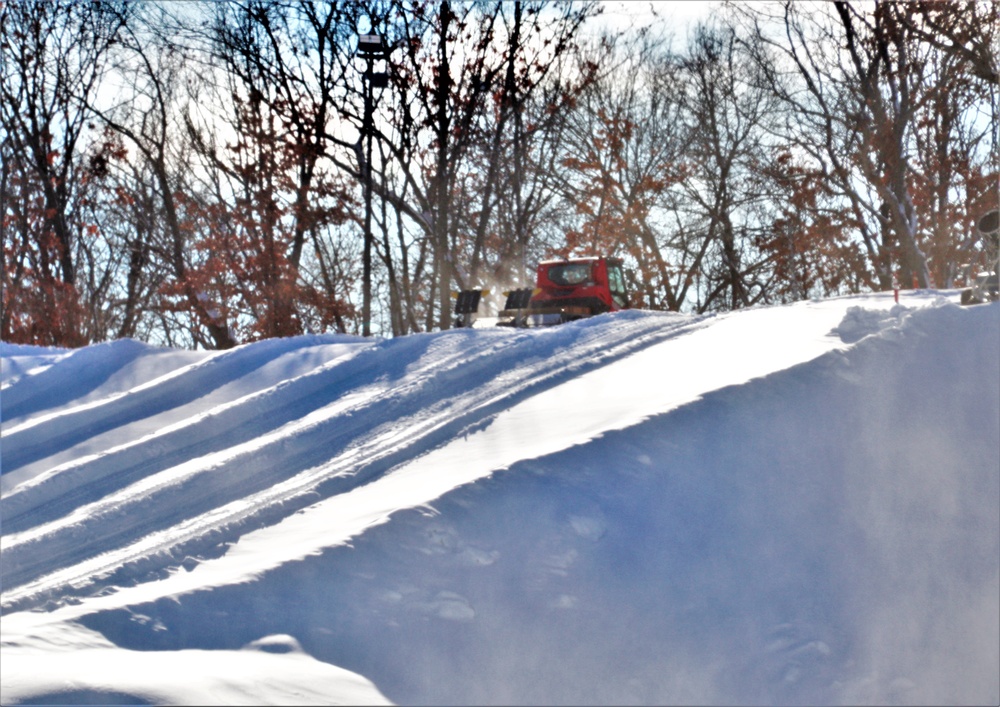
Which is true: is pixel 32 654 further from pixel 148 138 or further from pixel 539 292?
pixel 148 138

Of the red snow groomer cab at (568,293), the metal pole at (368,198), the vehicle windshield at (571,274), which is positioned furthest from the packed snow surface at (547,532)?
the vehicle windshield at (571,274)

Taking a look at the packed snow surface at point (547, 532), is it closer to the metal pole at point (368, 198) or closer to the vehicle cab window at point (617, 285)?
the metal pole at point (368, 198)

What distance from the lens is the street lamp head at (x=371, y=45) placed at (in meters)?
14.5

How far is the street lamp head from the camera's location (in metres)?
14.5


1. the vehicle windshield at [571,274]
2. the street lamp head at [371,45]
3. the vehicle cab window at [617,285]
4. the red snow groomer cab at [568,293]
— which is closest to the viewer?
the street lamp head at [371,45]

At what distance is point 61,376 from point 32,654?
15.9ft

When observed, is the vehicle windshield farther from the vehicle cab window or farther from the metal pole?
the metal pole

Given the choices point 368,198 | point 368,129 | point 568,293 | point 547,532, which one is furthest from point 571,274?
point 547,532

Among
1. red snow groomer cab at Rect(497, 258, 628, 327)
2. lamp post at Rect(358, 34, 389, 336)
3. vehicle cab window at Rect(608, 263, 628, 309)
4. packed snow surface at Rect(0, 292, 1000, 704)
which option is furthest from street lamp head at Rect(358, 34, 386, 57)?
packed snow surface at Rect(0, 292, 1000, 704)

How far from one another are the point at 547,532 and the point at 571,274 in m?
13.1

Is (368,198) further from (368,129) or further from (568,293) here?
(568,293)

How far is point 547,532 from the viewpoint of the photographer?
3.57m

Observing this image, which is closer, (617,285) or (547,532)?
(547,532)

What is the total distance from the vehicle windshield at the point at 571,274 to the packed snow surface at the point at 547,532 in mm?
10095
